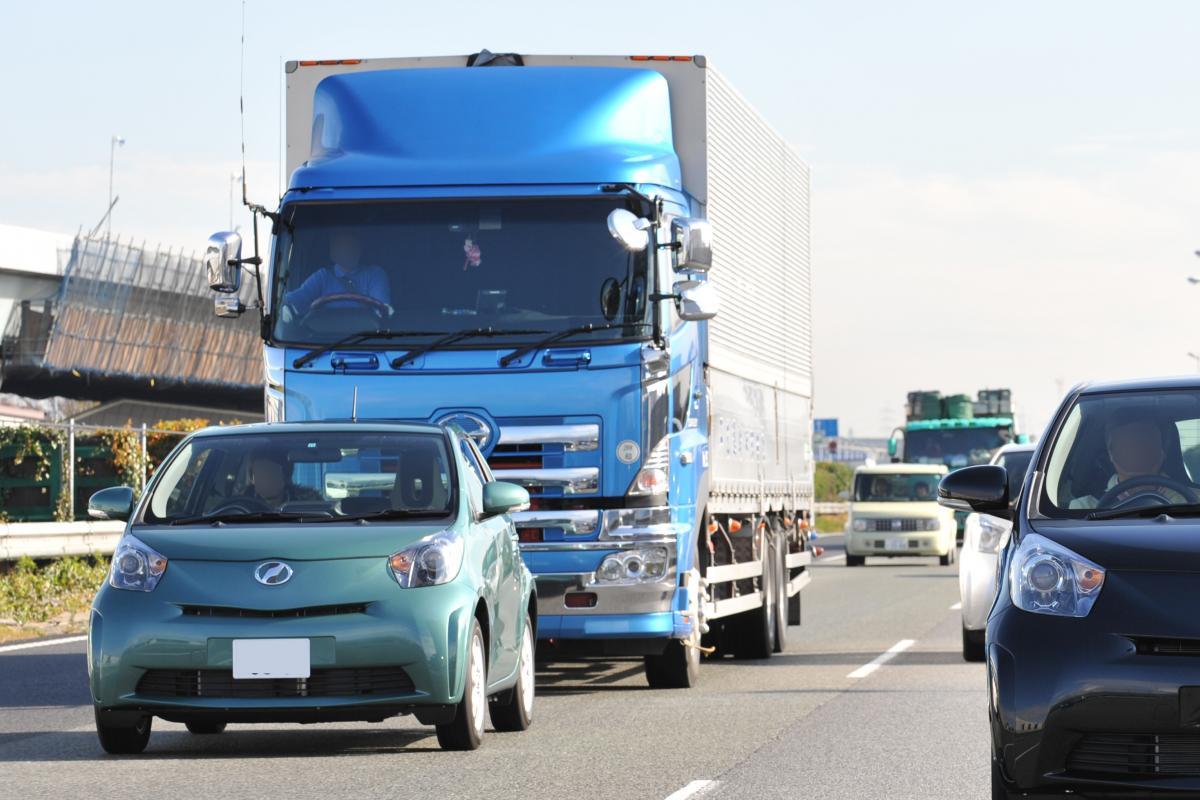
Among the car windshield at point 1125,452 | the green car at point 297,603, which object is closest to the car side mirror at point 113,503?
the green car at point 297,603

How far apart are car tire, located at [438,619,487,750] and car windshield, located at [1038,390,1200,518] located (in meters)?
3.09

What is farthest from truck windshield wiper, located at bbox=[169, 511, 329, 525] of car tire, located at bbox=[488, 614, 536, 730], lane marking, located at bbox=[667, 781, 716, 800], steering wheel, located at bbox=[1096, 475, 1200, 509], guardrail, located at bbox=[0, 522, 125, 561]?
guardrail, located at bbox=[0, 522, 125, 561]

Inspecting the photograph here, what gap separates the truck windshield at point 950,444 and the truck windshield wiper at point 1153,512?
38.2 meters

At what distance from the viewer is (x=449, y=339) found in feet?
41.8

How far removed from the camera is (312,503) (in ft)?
33.7

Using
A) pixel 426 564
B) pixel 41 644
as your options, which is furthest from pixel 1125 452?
pixel 41 644

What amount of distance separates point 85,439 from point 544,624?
682 inches

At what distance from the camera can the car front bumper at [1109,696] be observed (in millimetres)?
6441

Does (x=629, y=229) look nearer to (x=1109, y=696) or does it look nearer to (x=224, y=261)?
(x=224, y=261)

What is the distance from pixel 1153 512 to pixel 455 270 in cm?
627

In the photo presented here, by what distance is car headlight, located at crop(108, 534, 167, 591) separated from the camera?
9586 millimetres

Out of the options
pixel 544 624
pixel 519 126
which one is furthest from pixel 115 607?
pixel 519 126

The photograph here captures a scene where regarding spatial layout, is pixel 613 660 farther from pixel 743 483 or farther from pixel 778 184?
pixel 778 184

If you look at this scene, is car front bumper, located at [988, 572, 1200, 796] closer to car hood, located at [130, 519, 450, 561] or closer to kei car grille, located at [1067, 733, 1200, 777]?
kei car grille, located at [1067, 733, 1200, 777]
